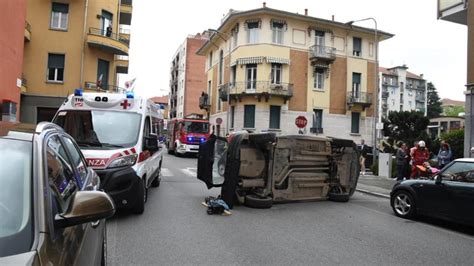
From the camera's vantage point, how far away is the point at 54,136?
10.8 ft

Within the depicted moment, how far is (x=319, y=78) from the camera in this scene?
4053 cm

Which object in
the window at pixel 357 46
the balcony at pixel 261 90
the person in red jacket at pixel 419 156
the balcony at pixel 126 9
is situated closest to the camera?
the person in red jacket at pixel 419 156

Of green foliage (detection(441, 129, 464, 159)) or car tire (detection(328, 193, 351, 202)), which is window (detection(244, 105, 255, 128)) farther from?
car tire (detection(328, 193, 351, 202))

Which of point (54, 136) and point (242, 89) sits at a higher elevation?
point (242, 89)

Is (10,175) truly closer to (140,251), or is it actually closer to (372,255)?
(140,251)

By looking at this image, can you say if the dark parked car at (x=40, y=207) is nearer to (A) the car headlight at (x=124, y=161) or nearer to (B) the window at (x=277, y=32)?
(A) the car headlight at (x=124, y=161)

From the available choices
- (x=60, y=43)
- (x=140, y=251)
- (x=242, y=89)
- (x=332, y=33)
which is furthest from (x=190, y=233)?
(x=332, y=33)

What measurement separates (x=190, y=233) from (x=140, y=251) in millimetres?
1228

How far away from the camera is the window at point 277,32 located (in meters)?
38.4

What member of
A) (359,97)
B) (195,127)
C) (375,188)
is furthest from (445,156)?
(359,97)

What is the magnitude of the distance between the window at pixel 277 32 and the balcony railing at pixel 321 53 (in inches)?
123

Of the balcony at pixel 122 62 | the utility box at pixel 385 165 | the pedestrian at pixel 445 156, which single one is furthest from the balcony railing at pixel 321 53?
the pedestrian at pixel 445 156

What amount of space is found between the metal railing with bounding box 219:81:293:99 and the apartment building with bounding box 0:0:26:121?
2209cm

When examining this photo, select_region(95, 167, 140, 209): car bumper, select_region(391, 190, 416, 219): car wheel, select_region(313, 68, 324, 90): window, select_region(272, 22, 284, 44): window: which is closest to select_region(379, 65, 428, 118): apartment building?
select_region(313, 68, 324, 90): window
